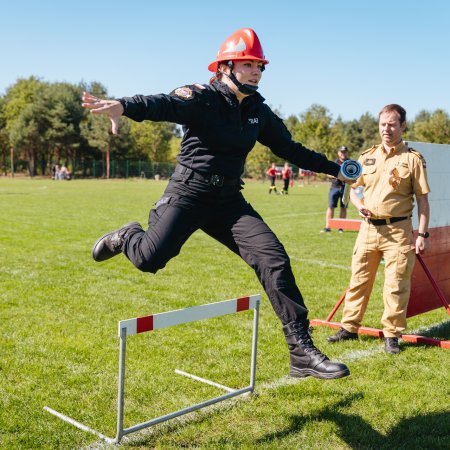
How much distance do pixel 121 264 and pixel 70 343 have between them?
4.73 meters

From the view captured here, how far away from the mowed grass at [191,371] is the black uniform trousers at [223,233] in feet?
2.67

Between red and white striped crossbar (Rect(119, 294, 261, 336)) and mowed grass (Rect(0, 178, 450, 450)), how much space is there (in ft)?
2.47

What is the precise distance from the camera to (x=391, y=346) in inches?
231

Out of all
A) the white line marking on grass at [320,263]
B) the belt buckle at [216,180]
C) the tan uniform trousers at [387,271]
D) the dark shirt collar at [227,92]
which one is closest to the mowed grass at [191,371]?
the tan uniform trousers at [387,271]

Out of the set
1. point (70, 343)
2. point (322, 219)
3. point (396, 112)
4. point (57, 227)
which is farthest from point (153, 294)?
point (322, 219)

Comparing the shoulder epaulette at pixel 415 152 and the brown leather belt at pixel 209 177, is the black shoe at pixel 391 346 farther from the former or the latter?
the brown leather belt at pixel 209 177

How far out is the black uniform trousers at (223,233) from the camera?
4.14 meters

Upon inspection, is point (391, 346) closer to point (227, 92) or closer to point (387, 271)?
point (387, 271)

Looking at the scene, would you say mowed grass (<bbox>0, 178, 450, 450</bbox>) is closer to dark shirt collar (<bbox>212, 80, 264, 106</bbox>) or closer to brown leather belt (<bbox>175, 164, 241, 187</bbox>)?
brown leather belt (<bbox>175, 164, 241, 187</bbox>)

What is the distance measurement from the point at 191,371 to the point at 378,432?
176cm

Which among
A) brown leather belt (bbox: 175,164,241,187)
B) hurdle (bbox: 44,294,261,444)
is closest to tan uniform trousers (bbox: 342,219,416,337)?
hurdle (bbox: 44,294,261,444)

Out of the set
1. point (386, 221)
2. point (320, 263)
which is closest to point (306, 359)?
point (386, 221)

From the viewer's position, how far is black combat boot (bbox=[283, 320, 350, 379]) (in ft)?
12.5

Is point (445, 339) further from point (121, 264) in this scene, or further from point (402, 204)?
point (121, 264)
